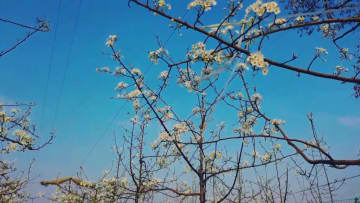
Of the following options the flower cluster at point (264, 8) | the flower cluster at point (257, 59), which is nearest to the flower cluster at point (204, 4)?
the flower cluster at point (264, 8)

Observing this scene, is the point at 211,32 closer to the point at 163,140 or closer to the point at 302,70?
the point at 302,70

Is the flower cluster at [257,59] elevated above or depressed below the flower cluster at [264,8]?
below

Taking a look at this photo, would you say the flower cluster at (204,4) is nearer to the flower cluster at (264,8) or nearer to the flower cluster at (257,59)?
the flower cluster at (264,8)

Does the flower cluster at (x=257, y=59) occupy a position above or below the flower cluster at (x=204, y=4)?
below

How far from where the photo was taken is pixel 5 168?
8.02 m

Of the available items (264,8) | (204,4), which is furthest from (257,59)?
(204,4)

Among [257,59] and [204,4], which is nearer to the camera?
[257,59]

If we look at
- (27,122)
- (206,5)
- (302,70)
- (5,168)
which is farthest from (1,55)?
(5,168)

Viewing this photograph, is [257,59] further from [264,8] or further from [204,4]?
[204,4]

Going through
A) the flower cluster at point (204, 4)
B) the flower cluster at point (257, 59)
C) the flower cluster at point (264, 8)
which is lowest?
the flower cluster at point (257, 59)

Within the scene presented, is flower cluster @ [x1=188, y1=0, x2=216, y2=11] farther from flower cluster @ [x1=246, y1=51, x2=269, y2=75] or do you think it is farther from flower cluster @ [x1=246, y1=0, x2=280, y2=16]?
flower cluster @ [x1=246, y1=51, x2=269, y2=75]

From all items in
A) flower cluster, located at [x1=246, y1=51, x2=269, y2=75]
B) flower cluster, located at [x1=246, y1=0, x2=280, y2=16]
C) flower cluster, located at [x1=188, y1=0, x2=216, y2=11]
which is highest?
flower cluster, located at [x1=188, y1=0, x2=216, y2=11]

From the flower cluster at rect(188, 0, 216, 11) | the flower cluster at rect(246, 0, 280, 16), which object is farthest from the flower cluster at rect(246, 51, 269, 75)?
the flower cluster at rect(188, 0, 216, 11)

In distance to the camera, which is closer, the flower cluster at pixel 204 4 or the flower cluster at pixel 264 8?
the flower cluster at pixel 264 8
